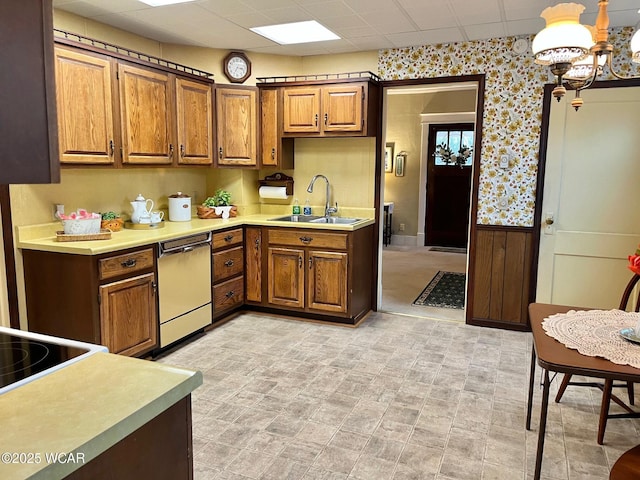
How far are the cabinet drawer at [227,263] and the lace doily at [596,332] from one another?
269cm

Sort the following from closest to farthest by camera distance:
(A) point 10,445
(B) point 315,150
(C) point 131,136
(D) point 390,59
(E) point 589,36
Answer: (A) point 10,445 < (E) point 589,36 < (C) point 131,136 < (D) point 390,59 < (B) point 315,150

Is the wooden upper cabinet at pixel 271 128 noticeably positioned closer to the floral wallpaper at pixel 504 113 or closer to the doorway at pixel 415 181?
the floral wallpaper at pixel 504 113

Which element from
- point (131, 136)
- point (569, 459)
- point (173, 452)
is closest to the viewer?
point (173, 452)

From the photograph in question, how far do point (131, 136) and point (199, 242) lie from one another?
93 cm

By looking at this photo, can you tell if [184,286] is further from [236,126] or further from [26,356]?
[26,356]

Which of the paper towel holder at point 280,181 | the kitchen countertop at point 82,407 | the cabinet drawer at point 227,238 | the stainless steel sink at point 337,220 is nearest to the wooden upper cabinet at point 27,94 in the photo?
the kitchen countertop at point 82,407

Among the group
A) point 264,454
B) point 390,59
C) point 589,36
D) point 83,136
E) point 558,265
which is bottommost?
point 264,454

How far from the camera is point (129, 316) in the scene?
319 centimetres

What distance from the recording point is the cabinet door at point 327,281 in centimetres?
420

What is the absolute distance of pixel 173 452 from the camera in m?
→ 1.18

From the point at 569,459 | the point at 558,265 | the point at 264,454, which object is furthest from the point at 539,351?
the point at 558,265

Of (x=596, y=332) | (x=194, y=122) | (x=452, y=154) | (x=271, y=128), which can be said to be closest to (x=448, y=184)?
(x=452, y=154)

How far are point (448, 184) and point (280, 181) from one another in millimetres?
4319

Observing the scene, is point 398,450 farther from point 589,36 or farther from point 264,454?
point 589,36
